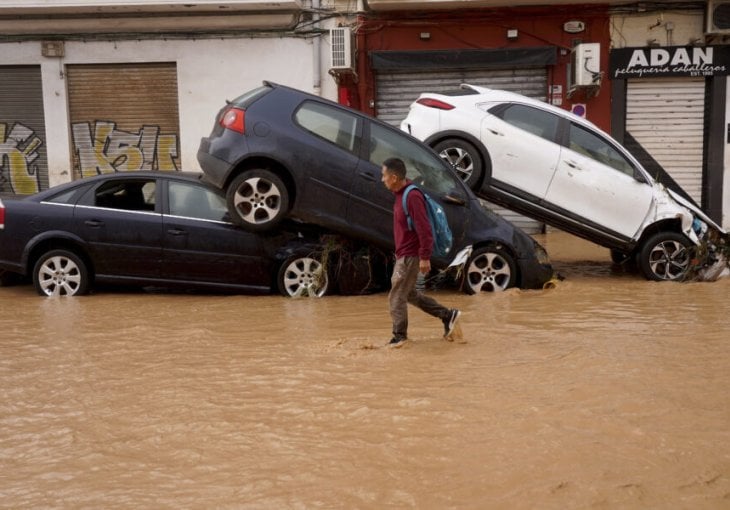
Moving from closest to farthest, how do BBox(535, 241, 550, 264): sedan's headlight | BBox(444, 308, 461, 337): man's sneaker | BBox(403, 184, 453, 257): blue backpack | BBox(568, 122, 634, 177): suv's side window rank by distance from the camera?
BBox(403, 184, 453, 257): blue backpack, BBox(444, 308, 461, 337): man's sneaker, BBox(535, 241, 550, 264): sedan's headlight, BBox(568, 122, 634, 177): suv's side window

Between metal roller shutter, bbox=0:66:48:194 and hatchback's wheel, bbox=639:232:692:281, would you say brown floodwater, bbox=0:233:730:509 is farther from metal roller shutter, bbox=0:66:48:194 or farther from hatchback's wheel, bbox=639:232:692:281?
metal roller shutter, bbox=0:66:48:194

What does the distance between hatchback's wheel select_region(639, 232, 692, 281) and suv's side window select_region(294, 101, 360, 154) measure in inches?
148

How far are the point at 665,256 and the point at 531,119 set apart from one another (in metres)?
2.29

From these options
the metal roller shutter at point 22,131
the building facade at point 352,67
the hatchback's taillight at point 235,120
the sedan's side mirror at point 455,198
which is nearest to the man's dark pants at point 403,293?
the sedan's side mirror at point 455,198

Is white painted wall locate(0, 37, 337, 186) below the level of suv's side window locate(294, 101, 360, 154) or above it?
above

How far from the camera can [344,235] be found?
812 centimetres

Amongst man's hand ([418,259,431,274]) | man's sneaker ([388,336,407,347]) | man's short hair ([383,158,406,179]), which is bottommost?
man's sneaker ([388,336,407,347])

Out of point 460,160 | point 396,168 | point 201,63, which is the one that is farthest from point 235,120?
point 201,63

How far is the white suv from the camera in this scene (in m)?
8.71

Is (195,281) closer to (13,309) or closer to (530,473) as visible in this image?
(13,309)

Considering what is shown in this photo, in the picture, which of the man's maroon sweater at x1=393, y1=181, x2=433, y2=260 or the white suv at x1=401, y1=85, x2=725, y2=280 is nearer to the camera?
the man's maroon sweater at x1=393, y1=181, x2=433, y2=260

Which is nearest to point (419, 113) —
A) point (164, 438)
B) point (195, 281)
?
point (195, 281)

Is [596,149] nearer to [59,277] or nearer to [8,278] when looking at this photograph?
[59,277]

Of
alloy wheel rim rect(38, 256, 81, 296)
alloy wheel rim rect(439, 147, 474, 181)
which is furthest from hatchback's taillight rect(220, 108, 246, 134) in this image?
alloy wheel rim rect(439, 147, 474, 181)
